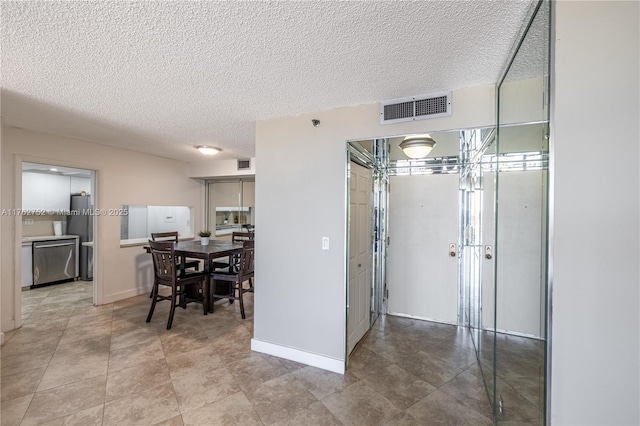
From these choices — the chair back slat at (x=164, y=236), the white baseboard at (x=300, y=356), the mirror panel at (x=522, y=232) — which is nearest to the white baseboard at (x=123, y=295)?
the chair back slat at (x=164, y=236)

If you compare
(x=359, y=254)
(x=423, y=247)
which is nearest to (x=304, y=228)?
(x=359, y=254)

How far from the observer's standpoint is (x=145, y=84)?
204 centimetres

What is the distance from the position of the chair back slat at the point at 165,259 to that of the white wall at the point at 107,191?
1.30 m

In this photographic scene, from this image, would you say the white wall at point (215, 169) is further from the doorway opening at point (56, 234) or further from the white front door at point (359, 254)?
the white front door at point (359, 254)

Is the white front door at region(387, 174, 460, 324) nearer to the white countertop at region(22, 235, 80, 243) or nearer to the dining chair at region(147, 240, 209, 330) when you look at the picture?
the dining chair at region(147, 240, 209, 330)

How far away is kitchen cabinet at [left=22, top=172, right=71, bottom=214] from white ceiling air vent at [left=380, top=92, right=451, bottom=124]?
20.8 ft

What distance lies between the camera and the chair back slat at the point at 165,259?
3.32 m

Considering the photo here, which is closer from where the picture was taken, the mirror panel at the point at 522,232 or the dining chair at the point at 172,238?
the mirror panel at the point at 522,232

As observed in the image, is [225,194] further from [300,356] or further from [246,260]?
[300,356]

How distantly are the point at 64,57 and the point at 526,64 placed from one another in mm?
2600

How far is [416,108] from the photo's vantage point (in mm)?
2148

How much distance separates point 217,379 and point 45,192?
5485mm

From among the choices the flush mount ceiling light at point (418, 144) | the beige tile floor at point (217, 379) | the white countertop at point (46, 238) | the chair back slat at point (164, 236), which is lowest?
the beige tile floor at point (217, 379)

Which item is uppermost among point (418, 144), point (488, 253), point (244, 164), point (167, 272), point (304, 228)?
point (244, 164)
